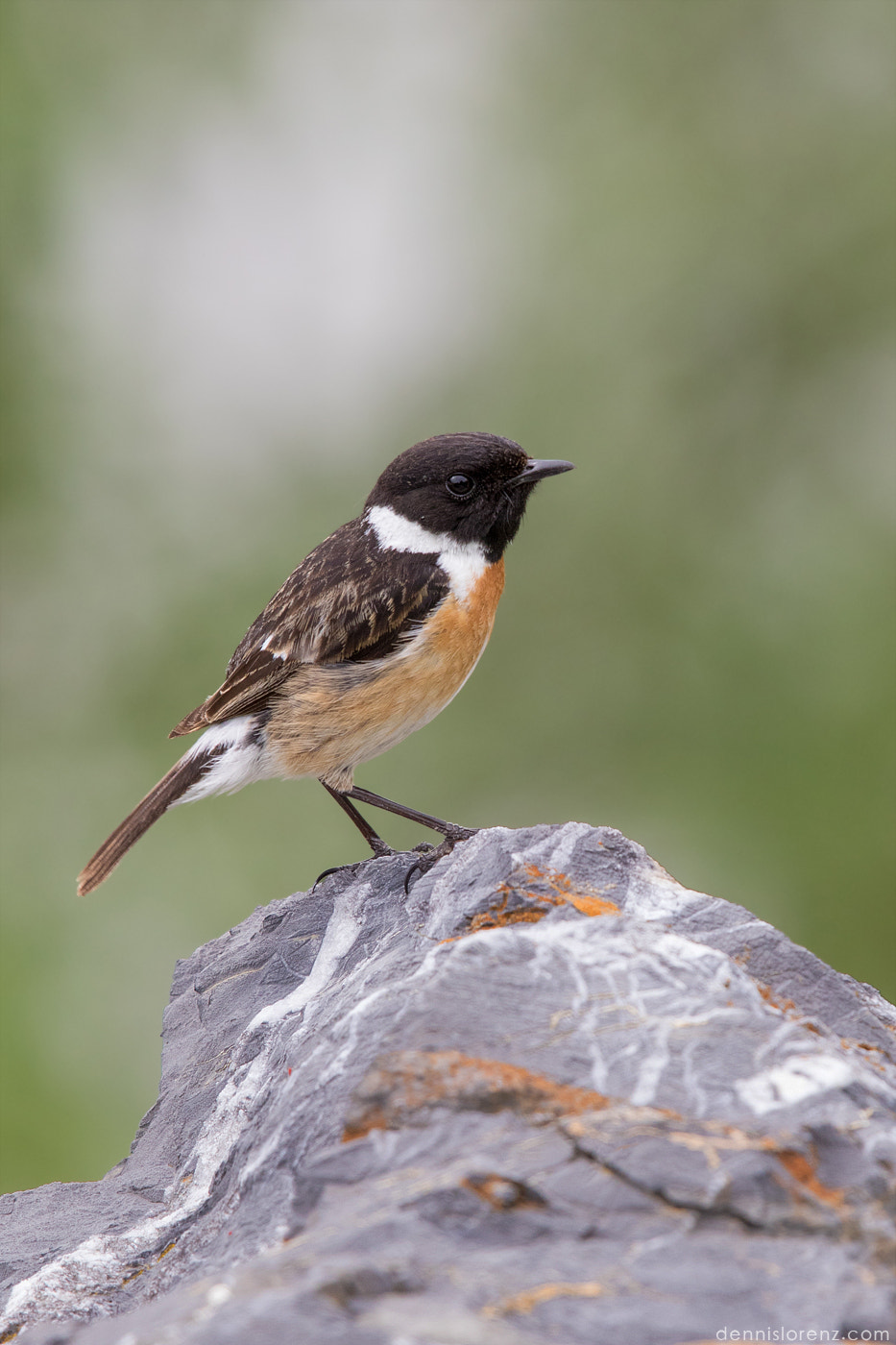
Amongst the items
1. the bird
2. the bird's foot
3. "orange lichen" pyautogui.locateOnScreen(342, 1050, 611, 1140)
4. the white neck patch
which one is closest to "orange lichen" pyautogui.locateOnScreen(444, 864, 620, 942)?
"orange lichen" pyautogui.locateOnScreen(342, 1050, 611, 1140)

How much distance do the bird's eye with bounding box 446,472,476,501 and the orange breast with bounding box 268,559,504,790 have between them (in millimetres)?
372

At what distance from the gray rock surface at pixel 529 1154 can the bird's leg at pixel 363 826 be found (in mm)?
1347

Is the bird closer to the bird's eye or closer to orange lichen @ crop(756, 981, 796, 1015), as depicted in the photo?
the bird's eye

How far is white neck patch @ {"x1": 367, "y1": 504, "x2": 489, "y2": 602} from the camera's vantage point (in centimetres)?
461

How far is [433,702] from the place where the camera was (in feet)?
14.8

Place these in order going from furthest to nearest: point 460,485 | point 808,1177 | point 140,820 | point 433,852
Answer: point 460,485
point 140,820
point 433,852
point 808,1177

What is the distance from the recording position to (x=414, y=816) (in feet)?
14.2

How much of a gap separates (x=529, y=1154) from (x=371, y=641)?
2506 mm

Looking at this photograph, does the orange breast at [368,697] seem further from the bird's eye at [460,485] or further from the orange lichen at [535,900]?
the orange lichen at [535,900]

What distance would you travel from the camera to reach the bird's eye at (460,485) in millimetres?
4672

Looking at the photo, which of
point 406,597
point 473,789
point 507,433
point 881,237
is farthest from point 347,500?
point 881,237

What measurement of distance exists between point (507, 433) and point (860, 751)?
8.16 feet

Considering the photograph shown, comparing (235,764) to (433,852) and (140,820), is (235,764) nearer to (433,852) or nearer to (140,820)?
(140,820)

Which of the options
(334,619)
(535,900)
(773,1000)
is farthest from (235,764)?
(773,1000)
